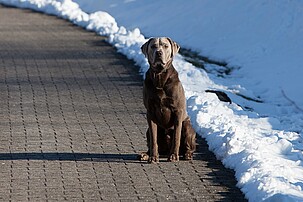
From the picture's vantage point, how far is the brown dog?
366 inches

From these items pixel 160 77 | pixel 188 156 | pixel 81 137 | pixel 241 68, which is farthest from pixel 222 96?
pixel 160 77

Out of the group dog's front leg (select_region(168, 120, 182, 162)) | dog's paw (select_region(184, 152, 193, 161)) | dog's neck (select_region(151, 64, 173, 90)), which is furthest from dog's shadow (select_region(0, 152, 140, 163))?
dog's neck (select_region(151, 64, 173, 90))

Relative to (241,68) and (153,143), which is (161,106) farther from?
(241,68)

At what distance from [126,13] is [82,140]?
1526cm

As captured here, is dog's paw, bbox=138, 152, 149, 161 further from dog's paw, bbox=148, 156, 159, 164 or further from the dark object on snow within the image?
the dark object on snow

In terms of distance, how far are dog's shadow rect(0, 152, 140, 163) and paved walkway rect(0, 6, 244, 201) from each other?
11mm

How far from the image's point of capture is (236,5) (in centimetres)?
2206

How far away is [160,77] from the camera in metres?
9.30

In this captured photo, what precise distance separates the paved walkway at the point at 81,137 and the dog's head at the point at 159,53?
1038 mm

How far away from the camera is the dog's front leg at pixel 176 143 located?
30.9 feet

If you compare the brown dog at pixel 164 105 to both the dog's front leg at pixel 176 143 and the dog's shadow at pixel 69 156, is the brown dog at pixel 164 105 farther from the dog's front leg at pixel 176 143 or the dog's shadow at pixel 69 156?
the dog's shadow at pixel 69 156

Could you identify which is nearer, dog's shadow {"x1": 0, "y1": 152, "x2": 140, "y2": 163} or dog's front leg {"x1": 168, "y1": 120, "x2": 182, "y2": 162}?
dog's front leg {"x1": 168, "y1": 120, "x2": 182, "y2": 162}

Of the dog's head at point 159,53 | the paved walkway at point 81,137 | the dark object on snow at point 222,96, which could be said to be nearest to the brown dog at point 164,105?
the dog's head at point 159,53

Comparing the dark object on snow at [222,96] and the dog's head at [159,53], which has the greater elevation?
the dog's head at [159,53]
